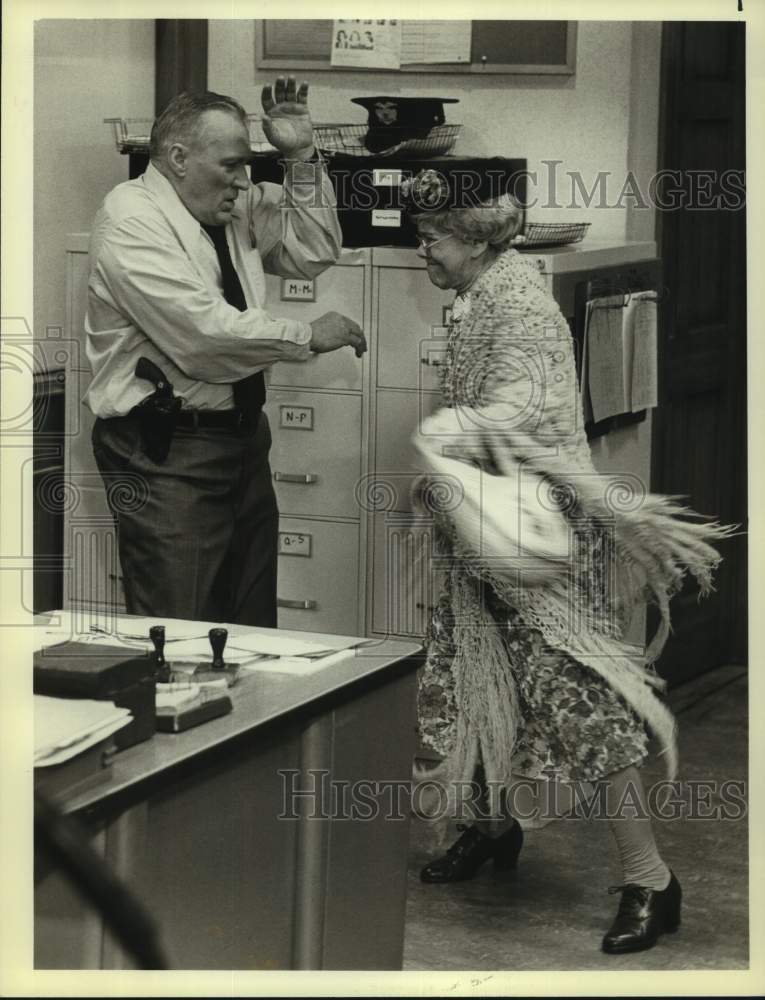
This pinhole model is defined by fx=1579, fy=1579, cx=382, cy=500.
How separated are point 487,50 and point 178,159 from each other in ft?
3.23

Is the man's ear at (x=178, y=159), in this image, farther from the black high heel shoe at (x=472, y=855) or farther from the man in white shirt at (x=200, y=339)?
the black high heel shoe at (x=472, y=855)

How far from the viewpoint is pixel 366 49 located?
13.0 ft

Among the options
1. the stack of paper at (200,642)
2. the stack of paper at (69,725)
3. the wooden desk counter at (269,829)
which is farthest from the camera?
the stack of paper at (200,642)

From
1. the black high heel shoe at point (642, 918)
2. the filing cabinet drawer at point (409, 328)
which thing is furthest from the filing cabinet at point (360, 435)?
the black high heel shoe at point (642, 918)

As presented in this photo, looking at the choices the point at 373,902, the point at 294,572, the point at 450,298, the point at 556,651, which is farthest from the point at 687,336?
the point at 373,902

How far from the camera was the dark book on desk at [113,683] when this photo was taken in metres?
2.23

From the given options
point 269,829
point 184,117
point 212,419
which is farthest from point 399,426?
point 269,829

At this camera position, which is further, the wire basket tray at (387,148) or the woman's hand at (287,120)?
the wire basket tray at (387,148)

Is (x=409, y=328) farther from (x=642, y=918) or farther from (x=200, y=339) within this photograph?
(x=642, y=918)

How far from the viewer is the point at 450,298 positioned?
155 inches

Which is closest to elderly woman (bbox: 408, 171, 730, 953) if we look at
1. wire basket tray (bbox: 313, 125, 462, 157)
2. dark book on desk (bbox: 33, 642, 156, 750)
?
wire basket tray (bbox: 313, 125, 462, 157)

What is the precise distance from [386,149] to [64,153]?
78 centimetres

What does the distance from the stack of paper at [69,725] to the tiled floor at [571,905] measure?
1.18 meters

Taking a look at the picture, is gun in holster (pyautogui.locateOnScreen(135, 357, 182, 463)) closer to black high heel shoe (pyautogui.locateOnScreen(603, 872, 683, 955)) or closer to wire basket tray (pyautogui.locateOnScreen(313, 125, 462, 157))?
wire basket tray (pyautogui.locateOnScreen(313, 125, 462, 157))
